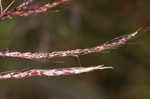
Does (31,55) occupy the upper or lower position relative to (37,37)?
lower

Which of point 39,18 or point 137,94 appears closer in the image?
point 39,18

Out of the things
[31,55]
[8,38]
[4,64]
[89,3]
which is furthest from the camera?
[89,3]

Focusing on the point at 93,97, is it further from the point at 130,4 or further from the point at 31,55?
the point at 31,55

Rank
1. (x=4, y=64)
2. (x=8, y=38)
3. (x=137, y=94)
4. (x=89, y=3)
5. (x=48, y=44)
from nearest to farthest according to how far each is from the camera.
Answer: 1. (x=4, y=64)
2. (x=8, y=38)
3. (x=48, y=44)
4. (x=89, y=3)
5. (x=137, y=94)

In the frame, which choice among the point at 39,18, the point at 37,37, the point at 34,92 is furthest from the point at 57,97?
the point at 39,18

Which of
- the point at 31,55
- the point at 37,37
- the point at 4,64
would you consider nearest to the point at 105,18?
the point at 37,37

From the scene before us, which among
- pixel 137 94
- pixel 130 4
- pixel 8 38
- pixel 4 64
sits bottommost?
pixel 137 94
